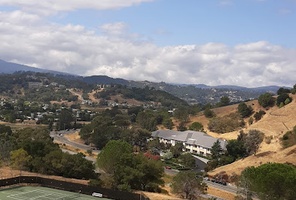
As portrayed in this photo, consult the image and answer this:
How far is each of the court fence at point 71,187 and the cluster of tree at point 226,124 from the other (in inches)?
2764

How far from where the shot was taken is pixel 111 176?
144 ft

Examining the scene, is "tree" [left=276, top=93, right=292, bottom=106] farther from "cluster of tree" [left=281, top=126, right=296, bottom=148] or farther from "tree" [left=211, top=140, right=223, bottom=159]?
"tree" [left=211, top=140, right=223, bottom=159]

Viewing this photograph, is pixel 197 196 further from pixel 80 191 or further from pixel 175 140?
pixel 175 140

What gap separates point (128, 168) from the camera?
43438mm

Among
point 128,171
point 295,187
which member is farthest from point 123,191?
point 295,187

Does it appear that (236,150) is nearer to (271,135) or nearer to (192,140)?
(271,135)

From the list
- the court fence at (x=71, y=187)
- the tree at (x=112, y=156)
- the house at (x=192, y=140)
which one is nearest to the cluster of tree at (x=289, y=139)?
the house at (x=192, y=140)

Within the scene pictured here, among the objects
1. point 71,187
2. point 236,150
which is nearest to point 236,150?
point 236,150

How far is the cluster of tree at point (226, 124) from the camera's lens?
106m

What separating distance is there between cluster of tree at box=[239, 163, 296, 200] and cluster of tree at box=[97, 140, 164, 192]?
12624 mm

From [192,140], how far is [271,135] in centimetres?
1865

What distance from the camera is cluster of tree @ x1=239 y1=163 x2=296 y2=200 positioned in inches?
1369

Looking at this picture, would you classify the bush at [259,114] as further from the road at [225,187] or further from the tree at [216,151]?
the road at [225,187]

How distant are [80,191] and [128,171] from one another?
18.6ft
